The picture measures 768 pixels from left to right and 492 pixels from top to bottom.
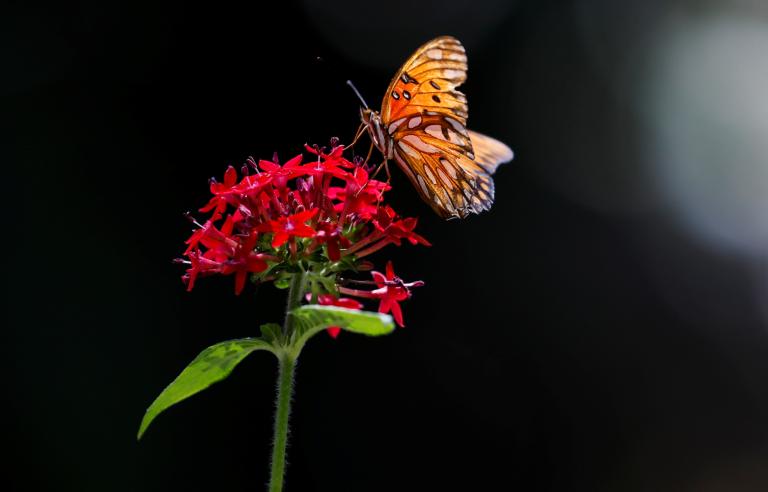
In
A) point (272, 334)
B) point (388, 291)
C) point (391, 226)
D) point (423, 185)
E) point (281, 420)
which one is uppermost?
point (423, 185)

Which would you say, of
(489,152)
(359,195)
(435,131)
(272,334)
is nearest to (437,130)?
(435,131)

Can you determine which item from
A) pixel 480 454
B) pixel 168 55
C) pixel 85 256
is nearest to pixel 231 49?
pixel 168 55

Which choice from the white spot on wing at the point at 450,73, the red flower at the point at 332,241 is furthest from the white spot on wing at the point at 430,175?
the red flower at the point at 332,241

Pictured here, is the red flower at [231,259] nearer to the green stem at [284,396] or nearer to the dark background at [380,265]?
the green stem at [284,396]

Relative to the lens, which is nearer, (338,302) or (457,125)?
(338,302)

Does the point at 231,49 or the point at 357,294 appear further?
the point at 231,49

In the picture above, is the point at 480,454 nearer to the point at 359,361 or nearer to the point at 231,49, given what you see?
the point at 359,361

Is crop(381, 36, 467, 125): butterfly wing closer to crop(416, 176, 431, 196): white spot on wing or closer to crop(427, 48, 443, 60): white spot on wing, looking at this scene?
crop(427, 48, 443, 60): white spot on wing

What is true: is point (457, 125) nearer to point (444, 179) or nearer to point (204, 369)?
point (444, 179)
